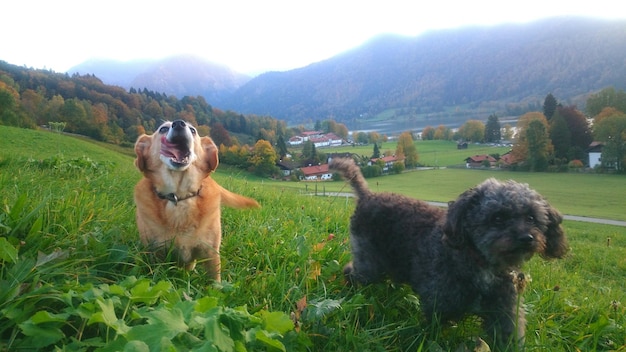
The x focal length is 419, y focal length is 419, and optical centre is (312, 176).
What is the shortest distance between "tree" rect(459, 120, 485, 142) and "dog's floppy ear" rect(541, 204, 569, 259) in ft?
27.7

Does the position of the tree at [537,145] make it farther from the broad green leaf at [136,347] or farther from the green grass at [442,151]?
the broad green leaf at [136,347]

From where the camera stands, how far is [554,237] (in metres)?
3.03

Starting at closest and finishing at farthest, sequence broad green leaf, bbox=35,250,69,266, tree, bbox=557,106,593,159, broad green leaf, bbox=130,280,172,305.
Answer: broad green leaf, bbox=130,280,172,305, broad green leaf, bbox=35,250,69,266, tree, bbox=557,106,593,159

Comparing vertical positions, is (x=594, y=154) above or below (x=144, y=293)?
below

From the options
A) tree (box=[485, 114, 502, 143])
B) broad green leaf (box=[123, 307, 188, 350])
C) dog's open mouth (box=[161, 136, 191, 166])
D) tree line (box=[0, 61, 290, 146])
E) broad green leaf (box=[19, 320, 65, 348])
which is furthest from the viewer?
tree (box=[485, 114, 502, 143])

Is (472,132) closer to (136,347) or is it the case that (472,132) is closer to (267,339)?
(267,339)

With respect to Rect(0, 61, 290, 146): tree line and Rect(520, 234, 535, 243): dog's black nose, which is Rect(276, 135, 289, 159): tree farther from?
Rect(520, 234, 535, 243): dog's black nose

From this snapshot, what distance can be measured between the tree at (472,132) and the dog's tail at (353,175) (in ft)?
26.9

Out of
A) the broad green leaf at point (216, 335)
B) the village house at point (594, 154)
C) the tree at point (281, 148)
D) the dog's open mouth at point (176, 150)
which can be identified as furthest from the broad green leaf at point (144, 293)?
the village house at point (594, 154)

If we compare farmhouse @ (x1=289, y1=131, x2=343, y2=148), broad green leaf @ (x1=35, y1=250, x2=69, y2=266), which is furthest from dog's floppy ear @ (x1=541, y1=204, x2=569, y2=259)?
farmhouse @ (x1=289, y1=131, x2=343, y2=148)

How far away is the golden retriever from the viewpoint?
3.05 metres

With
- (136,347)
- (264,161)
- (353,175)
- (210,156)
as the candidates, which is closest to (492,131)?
(264,161)

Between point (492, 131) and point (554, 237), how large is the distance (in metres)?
8.75

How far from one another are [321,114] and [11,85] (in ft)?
34.2
